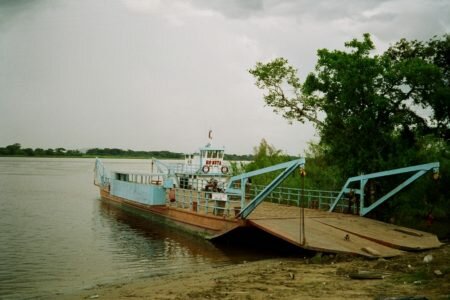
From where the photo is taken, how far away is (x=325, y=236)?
50.6 ft

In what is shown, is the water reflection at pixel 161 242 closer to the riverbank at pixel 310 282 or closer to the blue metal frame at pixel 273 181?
the blue metal frame at pixel 273 181

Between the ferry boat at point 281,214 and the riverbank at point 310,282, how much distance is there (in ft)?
3.69

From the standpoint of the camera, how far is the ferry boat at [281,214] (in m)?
14.7

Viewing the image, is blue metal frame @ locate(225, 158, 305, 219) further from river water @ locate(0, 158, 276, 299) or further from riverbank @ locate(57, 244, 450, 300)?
riverbank @ locate(57, 244, 450, 300)

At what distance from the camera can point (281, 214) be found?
1961cm

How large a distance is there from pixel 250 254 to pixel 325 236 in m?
3.49

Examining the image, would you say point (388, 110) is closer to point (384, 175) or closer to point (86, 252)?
point (384, 175)

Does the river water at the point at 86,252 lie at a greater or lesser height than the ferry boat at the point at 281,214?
lesser

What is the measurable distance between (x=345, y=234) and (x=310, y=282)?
5817mm

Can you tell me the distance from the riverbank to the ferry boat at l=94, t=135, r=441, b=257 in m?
1.12

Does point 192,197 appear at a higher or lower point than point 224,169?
lower

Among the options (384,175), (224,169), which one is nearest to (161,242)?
(224,169)

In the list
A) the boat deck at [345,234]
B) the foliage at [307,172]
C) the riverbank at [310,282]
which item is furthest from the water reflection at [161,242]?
the foliage at [307,172]

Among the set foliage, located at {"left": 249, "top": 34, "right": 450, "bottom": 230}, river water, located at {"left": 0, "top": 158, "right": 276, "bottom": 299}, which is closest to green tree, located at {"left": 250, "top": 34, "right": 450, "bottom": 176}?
foliage, located at {"left": 249, "top": 34, "right": 450, "bottom": 230}
